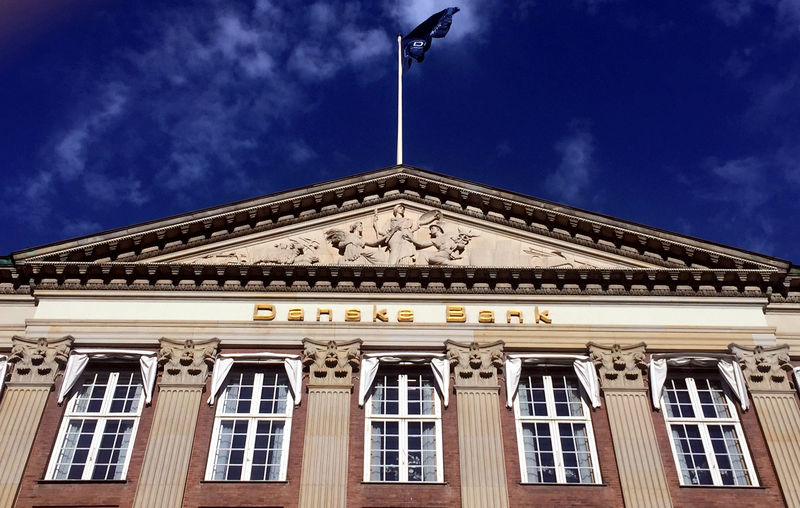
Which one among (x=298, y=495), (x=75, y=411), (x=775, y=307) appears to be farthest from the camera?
(x=775, y=307)

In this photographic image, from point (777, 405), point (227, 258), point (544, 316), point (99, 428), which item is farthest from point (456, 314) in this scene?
point (99, 428)

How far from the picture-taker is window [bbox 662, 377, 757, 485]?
24344 millimetres

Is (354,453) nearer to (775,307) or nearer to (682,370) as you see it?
(682,370)

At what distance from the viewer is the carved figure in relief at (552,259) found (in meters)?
29.3

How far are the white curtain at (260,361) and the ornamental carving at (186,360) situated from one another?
34cm

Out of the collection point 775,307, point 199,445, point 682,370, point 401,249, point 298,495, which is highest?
point 401,249

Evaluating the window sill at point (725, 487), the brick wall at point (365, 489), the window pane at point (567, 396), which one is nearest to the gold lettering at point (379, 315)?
the brick wall at point (365, 489)

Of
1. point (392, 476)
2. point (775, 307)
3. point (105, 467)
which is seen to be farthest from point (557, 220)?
point (105, 467)

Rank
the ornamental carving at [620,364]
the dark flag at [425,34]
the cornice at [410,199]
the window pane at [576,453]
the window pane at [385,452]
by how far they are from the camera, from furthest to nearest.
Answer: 1. the dark flag at [425,34]
2. the cornice at [410,199]
3. the ornamental carving at [620,364]
4. the window pane at [576,453]
5. the window pane at [385,452]

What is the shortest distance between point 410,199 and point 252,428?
35.7 ft

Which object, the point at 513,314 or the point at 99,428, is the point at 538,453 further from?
the point at 99,428

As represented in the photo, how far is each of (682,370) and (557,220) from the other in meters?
6.90

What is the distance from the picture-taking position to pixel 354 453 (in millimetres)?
24406

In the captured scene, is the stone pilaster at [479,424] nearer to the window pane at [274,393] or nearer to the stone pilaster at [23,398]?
the window pane at [274,393]
